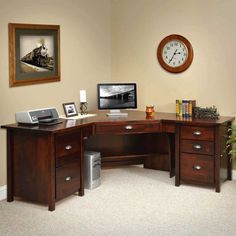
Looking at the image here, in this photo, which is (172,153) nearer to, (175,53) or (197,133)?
(197,133)

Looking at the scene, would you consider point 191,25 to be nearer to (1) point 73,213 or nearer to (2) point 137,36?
(2) point 137,36

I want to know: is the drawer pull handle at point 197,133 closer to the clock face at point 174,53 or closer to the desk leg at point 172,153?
the desk leg at point 172,153

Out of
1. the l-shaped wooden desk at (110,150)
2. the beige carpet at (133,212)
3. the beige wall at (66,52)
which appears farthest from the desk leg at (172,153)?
the beige wall at (66,52)

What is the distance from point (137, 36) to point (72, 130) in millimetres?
1635

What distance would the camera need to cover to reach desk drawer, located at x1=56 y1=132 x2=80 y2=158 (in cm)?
363

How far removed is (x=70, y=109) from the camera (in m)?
4.29

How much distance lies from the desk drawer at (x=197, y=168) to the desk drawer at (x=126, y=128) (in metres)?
0.37

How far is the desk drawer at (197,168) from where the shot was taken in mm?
4094

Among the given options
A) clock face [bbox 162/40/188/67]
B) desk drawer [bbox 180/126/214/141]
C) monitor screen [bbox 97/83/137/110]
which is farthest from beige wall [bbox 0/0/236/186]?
desk drawer [bbox 180/126/214/141]

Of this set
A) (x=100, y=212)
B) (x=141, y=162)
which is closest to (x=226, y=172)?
(x=141, y=162)

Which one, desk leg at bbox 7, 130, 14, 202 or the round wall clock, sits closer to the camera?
desk leg at bbox 7, 130, 14, 202

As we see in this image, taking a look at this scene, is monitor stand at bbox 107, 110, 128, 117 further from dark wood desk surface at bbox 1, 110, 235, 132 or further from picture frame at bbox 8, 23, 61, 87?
picture frame at bbox 8, 23, 61, 87

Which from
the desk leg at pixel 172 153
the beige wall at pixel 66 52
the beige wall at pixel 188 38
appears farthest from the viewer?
the desk leg at pixel 172 153

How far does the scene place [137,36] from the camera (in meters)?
4.93
